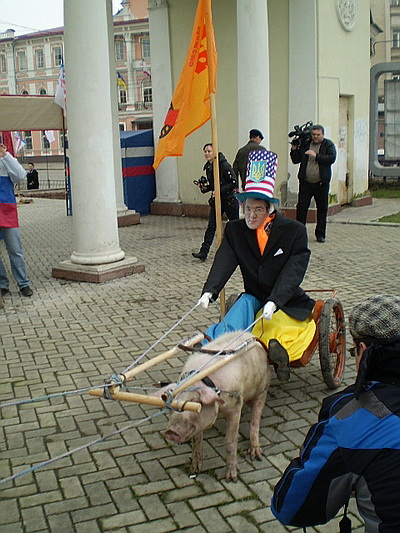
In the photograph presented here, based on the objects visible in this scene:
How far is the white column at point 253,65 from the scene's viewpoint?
12.4 metres

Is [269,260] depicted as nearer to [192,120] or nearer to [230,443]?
[230,443]

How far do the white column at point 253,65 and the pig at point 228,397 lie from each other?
28.8 ft

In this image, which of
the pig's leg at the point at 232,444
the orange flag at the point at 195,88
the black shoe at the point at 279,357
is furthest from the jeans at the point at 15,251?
the pig's leg at the point at 232,444

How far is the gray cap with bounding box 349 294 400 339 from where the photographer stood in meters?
2.25

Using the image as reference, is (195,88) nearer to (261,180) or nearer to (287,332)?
(261,180)

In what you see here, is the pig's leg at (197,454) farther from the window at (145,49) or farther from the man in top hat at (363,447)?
the window at (145,49)

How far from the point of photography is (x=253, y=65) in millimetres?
12508

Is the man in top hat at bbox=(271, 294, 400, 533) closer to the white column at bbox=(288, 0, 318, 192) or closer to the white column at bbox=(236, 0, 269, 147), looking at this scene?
the white column at bbox=(236, 0, 269, 147)

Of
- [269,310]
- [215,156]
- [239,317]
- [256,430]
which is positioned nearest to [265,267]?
[239,317]

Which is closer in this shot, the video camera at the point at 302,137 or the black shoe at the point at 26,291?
the black shoe at the point at 26,291

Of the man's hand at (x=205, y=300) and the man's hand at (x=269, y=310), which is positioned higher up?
the man's hand at (x=205, y=300)

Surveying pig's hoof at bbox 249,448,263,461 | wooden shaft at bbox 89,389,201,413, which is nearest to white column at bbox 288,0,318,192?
pig's hoof at bbox 249,448,263,461

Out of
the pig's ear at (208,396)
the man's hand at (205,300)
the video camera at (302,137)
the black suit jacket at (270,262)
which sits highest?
the video camera at (302,137)

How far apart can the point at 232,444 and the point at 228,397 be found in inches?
13.5
